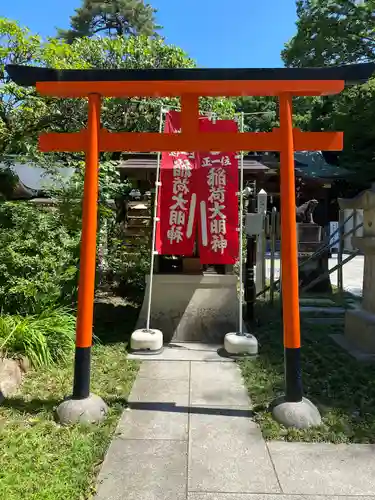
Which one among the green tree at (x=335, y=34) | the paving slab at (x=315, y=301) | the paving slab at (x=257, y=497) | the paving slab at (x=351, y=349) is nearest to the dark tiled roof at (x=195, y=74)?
the paving slab at (x=257, y=497)

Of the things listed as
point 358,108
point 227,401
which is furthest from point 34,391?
point 358,108

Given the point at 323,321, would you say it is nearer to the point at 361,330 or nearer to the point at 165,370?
the point at 361,330

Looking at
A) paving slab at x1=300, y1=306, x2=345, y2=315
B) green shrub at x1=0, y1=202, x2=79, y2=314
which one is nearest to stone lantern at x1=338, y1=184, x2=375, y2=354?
paving slab at x1=300, y1=306, x2=345, y2=315

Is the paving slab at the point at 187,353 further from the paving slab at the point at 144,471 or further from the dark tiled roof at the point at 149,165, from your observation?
the dark tiled roof at the point at 149,165

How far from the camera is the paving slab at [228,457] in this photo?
2988mm

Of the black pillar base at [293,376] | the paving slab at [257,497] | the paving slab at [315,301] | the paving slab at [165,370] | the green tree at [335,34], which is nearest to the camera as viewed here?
the paving slab at [257,497]

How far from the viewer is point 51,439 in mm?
3533

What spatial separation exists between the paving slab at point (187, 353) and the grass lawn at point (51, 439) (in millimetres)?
575

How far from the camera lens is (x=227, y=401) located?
4504 millimetres

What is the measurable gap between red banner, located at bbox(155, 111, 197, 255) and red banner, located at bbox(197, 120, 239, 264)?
0.46 ft

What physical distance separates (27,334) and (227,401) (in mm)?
2496

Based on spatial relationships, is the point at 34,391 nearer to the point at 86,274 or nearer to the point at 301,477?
the point at 86,274

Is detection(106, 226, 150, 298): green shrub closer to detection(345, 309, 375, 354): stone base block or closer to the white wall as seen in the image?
the white wall

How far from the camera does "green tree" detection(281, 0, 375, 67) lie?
18.8 meters
